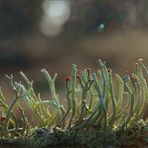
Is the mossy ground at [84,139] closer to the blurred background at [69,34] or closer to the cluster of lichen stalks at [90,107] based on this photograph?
the cluster of lichen stalks at [90,107]

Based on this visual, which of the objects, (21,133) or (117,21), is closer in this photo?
(21,133)

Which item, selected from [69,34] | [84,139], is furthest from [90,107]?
[69,34]

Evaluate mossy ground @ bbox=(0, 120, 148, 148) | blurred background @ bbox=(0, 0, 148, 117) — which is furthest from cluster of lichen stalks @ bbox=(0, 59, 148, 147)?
blurred background @ bbox=(0, 0, 148, 117)

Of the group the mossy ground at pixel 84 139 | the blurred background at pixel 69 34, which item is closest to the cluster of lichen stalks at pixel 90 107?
the mossy ground at pixel 84 139

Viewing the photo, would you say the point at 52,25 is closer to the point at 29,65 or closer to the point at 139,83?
the point at 29,65

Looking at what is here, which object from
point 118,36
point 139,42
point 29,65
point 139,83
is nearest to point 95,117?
point 139,83

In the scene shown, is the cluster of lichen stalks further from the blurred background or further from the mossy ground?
the blurred background
